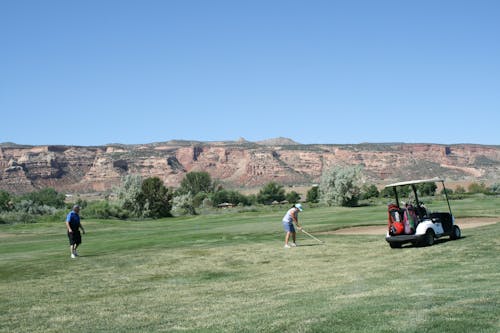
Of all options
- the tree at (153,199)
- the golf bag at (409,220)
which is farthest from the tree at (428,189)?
the golf bag at (409,220)

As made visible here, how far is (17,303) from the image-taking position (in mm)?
15625

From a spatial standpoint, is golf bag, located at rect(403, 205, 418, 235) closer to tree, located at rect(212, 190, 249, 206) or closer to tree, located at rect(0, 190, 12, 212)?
tree, located at rect(0, 190, 12, 212)

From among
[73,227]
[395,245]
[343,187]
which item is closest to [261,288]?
[395,245]

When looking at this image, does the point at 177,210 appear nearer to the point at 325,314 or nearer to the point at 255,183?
the point at 325,314

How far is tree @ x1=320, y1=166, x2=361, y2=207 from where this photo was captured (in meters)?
80.7

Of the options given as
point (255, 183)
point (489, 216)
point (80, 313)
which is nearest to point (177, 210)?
point (489, 216)

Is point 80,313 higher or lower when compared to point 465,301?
lower

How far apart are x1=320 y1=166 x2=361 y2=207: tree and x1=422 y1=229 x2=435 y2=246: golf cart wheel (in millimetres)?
56511

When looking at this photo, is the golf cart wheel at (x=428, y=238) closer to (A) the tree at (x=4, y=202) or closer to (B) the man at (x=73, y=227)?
(B) the man at (x=73, y=227)

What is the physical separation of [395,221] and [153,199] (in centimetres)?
6302

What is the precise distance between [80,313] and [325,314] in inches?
232

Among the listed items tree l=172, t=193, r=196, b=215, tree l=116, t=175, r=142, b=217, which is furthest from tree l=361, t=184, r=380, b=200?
Result: tree l=116, t=175, r=142, b=217

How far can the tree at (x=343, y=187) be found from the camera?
3177 inches

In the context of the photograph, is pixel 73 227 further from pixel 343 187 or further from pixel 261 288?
pixel 343 187
